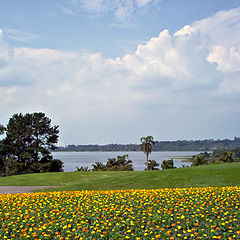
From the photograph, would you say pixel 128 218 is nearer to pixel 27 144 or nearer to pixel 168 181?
pixel 168 181

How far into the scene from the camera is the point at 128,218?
25.4 ft

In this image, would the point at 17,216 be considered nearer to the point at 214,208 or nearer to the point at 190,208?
the point at 190,208

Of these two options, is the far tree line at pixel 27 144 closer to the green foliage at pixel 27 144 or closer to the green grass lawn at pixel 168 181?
the green foliage at pixel 27 144

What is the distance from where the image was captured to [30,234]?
703 centimetres

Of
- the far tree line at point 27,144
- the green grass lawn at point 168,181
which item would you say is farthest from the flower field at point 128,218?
the far tree line at point 27,144

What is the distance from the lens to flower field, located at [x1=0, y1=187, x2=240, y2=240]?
6723 mm

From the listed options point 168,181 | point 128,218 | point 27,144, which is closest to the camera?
point 128,218

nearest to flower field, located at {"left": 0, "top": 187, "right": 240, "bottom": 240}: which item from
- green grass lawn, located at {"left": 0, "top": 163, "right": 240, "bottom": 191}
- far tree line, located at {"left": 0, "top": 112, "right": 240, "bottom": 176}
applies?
green grass lawn, located at {"left": 0, "top": 163, "right": 240, "bottom": 191}

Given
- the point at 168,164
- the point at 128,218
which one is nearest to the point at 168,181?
the point at 128,218

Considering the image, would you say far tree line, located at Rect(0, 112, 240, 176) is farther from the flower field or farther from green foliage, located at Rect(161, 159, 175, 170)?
the flower field

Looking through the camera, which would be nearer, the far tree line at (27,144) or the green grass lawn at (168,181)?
the green grass lawn at (168,181)

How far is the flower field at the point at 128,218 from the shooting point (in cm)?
672

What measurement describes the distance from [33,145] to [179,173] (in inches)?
1178

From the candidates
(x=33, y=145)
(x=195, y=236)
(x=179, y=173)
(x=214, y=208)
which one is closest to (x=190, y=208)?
(x=214, y=208)
